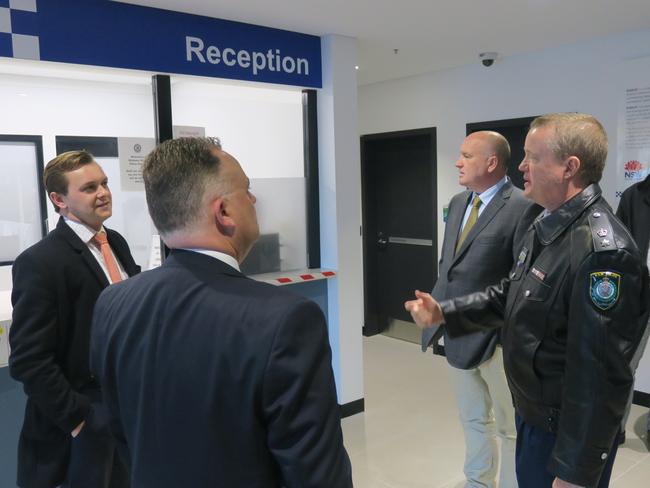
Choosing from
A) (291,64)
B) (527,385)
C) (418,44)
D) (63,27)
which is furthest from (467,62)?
(527,385)

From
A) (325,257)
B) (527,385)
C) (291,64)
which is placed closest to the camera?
(527,385)

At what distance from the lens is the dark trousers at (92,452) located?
6.02 ft

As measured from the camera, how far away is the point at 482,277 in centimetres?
241

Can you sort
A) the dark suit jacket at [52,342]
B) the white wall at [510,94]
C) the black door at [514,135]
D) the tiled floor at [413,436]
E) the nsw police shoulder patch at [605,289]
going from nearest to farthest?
the nsw police shoulder patch at [605,289]
the dark suit jacket at [52,342]
the tiled floor at [413,436]
the white wall at [510,94]
the black door at [514,135]

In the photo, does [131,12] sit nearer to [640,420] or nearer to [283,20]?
[283,20]

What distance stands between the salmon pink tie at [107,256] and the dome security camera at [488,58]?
3.35 m

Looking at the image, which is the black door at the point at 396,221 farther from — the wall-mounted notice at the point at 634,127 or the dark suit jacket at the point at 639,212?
the dark suit jacket at the point at 639,212

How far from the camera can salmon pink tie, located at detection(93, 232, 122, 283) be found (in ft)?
6.51

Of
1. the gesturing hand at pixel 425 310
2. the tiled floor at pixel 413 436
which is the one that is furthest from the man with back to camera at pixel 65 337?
the tiled floor at pixel 413 436

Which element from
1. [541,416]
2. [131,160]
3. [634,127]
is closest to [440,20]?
[634,127]

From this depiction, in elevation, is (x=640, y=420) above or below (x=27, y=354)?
below

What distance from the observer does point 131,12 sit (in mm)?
2854

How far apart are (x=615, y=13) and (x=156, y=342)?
3.44 meters

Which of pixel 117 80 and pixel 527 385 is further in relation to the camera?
pixel 117 80
